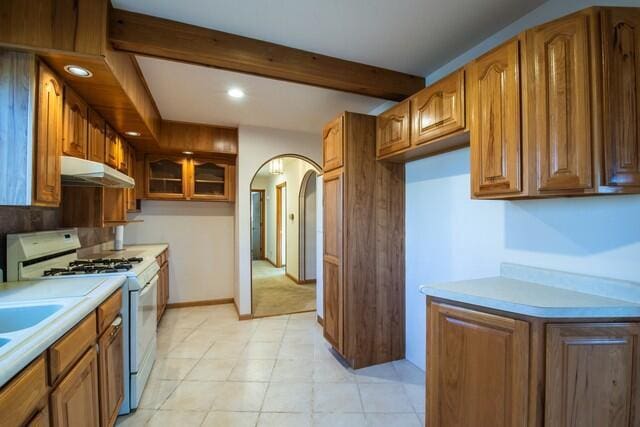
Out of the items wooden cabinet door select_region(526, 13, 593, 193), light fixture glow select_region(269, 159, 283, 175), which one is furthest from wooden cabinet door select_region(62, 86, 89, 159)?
light fixture glow select_region(269, 159, 283, 175)

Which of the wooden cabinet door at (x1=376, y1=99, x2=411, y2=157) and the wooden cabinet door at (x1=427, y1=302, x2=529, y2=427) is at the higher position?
the wooden cabinet door at (x1=376, y1=99, x2=411, y2=157)

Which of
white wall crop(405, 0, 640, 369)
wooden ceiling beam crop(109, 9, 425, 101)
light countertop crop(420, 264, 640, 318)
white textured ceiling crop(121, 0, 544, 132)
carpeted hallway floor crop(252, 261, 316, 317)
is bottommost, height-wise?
carpeted hallway floor crop(252, 261, 316, 317)

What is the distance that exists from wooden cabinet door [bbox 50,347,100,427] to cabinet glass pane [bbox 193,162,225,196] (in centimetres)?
285

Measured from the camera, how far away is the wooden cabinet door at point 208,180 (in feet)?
13.1

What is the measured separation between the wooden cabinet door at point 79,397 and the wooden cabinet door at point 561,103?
2.22 meters

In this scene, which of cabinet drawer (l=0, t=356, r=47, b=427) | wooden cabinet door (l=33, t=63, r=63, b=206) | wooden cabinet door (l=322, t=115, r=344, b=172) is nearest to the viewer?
cabinet drawer (l=0, t=356, r=47, b=427)

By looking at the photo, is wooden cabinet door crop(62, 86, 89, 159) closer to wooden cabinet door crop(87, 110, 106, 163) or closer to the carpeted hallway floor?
wooden cabinet door crop(87, 110, 106, 163)

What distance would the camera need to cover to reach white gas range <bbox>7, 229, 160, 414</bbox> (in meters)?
1.76

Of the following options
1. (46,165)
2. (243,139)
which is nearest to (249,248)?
(243,139)

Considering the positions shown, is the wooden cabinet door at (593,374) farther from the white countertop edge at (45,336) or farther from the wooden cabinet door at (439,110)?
the white countertop edge at (45,336)

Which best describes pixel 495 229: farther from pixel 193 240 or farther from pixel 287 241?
pixel 287 241

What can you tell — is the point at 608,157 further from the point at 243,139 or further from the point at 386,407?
the point at 243,139

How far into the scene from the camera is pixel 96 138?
2.37m

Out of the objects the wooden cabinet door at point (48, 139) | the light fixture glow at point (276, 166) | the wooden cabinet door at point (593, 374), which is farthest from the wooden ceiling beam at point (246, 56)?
the light fixture glow at point (276, 166)
